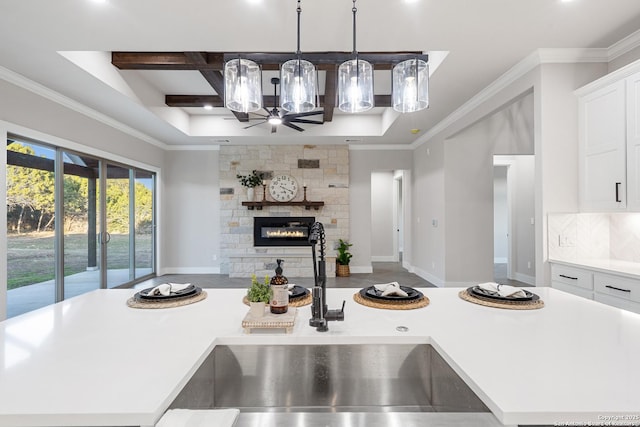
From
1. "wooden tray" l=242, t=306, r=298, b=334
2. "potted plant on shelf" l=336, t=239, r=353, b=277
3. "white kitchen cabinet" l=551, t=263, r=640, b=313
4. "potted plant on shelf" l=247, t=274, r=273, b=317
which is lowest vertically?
"potted plant on shelf" l=336, t=239, r=353, b=277

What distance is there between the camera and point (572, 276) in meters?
2.54

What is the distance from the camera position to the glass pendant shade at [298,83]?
5.17 ft

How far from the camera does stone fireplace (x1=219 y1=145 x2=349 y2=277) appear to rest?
6309mm

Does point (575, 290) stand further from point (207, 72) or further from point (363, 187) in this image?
point (363, 187)

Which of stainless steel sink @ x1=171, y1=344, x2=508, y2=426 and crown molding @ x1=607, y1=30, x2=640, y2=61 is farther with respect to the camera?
crown molding @ x1=607, y1=30, x2=640, y2=61

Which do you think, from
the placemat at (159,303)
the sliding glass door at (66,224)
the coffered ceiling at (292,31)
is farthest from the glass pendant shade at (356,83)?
the sliding glass door at (66,224)

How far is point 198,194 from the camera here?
650 cm

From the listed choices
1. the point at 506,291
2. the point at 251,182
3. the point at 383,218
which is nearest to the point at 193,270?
the point at 251,182

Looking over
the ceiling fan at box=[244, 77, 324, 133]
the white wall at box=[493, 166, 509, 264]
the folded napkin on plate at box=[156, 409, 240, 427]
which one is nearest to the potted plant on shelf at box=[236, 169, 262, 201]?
the ceiling fan at box=[244, 77, 324, 133]

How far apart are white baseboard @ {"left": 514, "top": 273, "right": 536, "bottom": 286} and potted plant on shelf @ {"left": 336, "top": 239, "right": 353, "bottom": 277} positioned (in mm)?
2969

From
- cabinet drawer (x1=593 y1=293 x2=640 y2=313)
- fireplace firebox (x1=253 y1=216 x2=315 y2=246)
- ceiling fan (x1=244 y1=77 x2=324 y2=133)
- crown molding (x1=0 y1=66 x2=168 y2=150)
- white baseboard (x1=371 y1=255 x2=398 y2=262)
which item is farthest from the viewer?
white baseboard (x1=371 y1=255 x2=398 y2=262)

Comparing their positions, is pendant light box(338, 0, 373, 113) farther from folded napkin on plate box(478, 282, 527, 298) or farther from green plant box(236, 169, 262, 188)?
green plant box(236, 169, 262, 188)

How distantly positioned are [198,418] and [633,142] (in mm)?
3194

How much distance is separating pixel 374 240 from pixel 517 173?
368 centimetres
